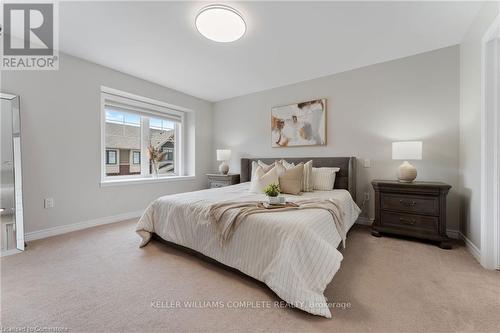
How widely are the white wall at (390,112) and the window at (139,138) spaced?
2.29 m

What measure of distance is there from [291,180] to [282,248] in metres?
1.46

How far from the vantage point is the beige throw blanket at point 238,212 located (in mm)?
1771

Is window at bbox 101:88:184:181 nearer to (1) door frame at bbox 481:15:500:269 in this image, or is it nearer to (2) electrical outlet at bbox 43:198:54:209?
(2) electrical outlet at bbox 43:198:54:209

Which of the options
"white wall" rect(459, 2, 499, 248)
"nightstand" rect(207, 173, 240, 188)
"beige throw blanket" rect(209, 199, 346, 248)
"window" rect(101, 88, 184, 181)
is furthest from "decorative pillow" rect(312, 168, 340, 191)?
"window" rect(101, 88, 184, 181)

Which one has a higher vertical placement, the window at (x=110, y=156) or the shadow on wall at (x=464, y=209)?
the window at (x=110, y=156)

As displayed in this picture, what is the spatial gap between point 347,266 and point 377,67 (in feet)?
9.62

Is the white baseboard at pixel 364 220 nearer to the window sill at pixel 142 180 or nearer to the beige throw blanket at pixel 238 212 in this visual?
the beige throw blanket at pixel 238 212

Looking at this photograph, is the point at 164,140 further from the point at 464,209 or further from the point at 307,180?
the point at 464,209

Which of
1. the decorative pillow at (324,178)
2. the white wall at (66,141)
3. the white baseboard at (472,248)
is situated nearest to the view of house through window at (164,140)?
the white wall at (66,141)

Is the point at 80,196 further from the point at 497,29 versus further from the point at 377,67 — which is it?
the point at 497,29

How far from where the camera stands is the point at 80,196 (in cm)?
307

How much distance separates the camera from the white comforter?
1375mm

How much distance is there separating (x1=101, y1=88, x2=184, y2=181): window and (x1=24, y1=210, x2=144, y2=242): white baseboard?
2.28ft

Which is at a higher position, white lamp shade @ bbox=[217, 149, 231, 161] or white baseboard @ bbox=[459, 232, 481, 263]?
white lamp shade @ bbox=[217, 149, 231, 161]
